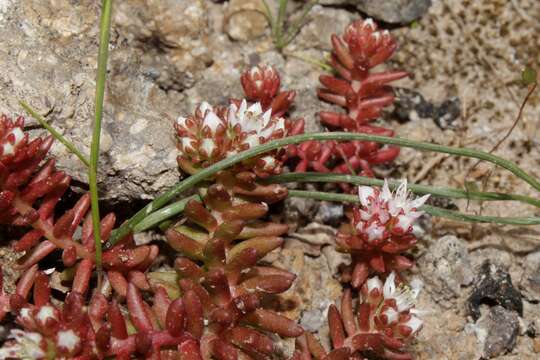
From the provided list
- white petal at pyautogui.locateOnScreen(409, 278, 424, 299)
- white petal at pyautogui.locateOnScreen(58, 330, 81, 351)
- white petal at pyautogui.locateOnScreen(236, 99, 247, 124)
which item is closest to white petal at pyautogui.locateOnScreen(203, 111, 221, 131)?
white petal at pyautogui.locateOnScreen(236, 99, 247, 124)

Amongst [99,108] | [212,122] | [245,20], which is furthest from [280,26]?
[99,108]

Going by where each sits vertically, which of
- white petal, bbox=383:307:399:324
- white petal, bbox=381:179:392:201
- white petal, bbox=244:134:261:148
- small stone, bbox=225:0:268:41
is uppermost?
small stone, bbox=225:0:268:41

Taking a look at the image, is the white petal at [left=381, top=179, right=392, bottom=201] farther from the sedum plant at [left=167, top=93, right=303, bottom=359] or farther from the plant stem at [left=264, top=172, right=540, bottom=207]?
the sedum plant at [left=167, top=93, right=303, bottom=359]

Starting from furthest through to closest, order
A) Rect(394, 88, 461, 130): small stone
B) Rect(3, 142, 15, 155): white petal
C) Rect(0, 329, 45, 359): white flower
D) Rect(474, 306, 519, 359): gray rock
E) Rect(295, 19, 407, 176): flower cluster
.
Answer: Rect(394, 88, 461, 130): small stone < Rect(295, 19, 407, 176): flower cluster < Rect(474, 306, 519, 359): gray rock < Rect(3, 142, 15, 155): white petal < Rect(0, 329, 45, 359): white flower

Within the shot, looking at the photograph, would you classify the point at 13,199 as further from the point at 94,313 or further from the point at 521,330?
the point at 521,330

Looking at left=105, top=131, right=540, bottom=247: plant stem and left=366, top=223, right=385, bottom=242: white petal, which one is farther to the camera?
left=366, top=223, right=385, bottom=242: white petal

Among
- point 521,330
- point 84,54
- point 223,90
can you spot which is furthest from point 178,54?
point 521,330
